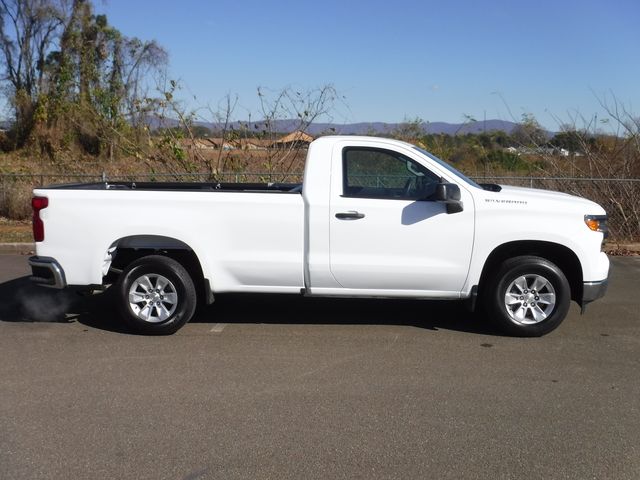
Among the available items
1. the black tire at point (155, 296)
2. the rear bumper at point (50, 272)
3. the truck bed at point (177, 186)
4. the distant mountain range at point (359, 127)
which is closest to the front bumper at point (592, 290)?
the truck bed at point (177, 186)

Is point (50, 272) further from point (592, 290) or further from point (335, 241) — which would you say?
point (592, 290)

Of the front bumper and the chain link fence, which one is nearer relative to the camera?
the front bumper

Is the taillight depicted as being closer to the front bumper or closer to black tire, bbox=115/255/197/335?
black tire, bbox=115/255/197/335

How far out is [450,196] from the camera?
6367mm

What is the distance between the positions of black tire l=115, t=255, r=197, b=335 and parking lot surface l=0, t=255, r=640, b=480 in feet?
0.56

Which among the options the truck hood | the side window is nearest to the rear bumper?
the side window

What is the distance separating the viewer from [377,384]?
5.32 m

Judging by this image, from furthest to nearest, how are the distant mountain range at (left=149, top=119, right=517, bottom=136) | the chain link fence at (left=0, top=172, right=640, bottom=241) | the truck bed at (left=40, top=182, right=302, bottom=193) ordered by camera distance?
the distant mountain range at (left=149, top=119, right=517, bottom=136)
the chain link fence at (left=0, top=172, right=640, bottom=241)
the truck bed at (left=40, top=182, right=302, bottom=193)

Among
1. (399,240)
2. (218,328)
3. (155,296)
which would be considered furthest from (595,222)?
(155,296)

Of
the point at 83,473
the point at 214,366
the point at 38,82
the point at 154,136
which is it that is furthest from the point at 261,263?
the point at 38,82

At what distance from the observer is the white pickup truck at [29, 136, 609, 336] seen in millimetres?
6516

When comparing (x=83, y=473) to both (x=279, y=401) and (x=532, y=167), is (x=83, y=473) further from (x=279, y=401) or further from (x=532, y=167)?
(x=532, y=167)

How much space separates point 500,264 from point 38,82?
46258 mm

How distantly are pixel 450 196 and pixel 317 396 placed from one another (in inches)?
94.2
